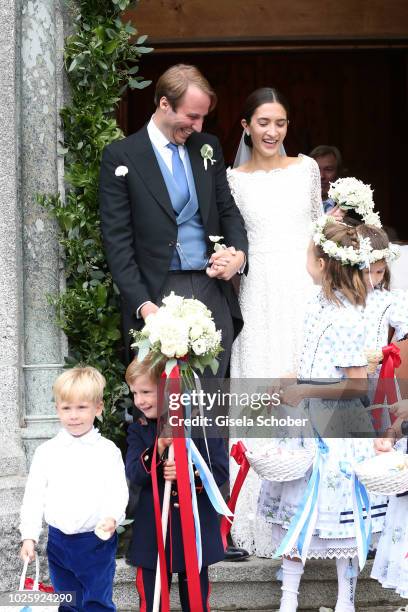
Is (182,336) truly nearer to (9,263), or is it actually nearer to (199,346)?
(199,346)

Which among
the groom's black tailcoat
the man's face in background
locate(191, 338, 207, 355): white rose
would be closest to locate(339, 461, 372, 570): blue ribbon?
locate(191, 338, 207, 355): white rose

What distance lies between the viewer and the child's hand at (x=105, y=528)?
438cm

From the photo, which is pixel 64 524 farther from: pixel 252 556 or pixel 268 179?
pixel 268 179

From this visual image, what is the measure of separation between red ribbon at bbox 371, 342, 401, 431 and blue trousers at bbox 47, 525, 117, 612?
4.02ft

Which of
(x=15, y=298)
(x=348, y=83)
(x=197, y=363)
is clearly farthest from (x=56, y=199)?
(x=348, y=83)

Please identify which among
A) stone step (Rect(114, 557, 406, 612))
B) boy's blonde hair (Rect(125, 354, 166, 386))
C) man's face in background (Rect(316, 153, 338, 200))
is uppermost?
man's face in background (Rect(316, 153, 338, 200))

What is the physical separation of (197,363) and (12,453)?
57.3 inches

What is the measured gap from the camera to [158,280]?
5.46m

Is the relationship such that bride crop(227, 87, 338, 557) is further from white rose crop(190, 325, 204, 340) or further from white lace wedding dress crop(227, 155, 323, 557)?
white rose crop(190, 325, 204, 340)

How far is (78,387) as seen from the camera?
4543 millimetres

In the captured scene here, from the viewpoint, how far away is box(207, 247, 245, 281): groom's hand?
17.8 ft

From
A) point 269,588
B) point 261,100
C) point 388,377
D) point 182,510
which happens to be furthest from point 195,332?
point 261,100

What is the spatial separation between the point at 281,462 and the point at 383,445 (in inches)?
16.2

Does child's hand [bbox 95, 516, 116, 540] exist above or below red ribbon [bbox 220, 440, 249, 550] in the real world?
below
